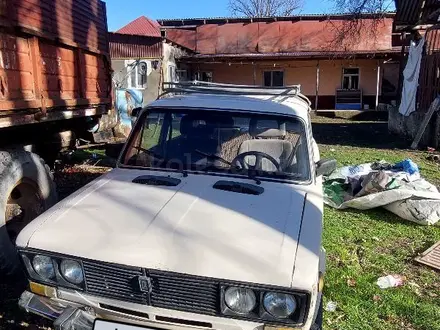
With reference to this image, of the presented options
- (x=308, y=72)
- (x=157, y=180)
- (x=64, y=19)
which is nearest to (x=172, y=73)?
(x=308, y=72)

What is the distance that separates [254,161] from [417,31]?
13.5 meters

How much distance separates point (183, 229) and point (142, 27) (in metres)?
32.3

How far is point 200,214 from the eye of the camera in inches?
99.7

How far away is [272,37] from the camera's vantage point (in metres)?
26.4

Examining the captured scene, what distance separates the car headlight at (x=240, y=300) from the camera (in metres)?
2.06

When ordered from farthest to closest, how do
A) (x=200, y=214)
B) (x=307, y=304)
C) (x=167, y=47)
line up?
1. (x=167, y=47)
2. (x=200, y=214)
3. (x=307, y=304)

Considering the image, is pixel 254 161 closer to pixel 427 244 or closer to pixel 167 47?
pixel 427 244

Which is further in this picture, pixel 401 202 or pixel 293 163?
pixel 401 202

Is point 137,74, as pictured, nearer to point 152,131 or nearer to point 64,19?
point 64,19

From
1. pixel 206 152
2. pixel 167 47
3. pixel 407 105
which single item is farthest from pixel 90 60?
pixel 167 47

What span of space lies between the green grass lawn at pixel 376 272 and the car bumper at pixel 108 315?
1548 mm

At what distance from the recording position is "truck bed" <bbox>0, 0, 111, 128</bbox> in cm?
359

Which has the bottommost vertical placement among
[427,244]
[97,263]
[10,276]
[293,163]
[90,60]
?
[427,244]

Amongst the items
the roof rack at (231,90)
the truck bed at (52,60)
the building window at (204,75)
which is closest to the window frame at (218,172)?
the roof rack at (231,90)
